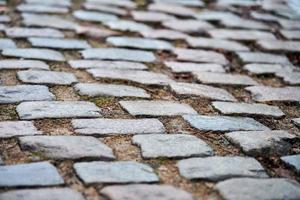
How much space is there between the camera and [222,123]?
246 cm

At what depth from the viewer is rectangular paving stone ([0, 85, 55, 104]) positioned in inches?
99.6

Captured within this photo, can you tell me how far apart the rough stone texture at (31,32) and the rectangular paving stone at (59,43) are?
89 mm

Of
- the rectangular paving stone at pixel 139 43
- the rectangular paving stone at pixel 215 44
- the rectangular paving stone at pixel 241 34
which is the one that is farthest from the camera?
the rectangular paving stone at pixel 241 34

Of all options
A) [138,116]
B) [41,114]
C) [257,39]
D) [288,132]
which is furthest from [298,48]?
[41,114]

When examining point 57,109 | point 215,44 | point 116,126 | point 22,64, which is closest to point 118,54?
point 22,64

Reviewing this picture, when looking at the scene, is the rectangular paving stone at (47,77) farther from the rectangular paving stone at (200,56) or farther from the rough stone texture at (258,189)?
the rough stone texture at (258,189)

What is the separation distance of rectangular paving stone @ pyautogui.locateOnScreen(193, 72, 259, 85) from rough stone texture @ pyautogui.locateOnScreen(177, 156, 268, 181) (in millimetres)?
998

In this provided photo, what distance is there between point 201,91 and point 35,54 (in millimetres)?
1099

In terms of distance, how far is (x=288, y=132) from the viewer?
95.4 inches

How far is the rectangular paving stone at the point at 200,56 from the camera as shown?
3.41 m

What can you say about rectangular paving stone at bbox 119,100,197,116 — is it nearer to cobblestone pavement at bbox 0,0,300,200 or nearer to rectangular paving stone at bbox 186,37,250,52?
cobblestone pavement at bbox 0,0,300,200

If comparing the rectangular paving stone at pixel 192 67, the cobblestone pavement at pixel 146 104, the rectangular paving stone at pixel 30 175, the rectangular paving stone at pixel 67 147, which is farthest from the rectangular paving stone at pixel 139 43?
the rectangular paving stone at pixel 30 175

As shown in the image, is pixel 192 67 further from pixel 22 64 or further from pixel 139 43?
pixel 22 64

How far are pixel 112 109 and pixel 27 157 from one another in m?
0.64
